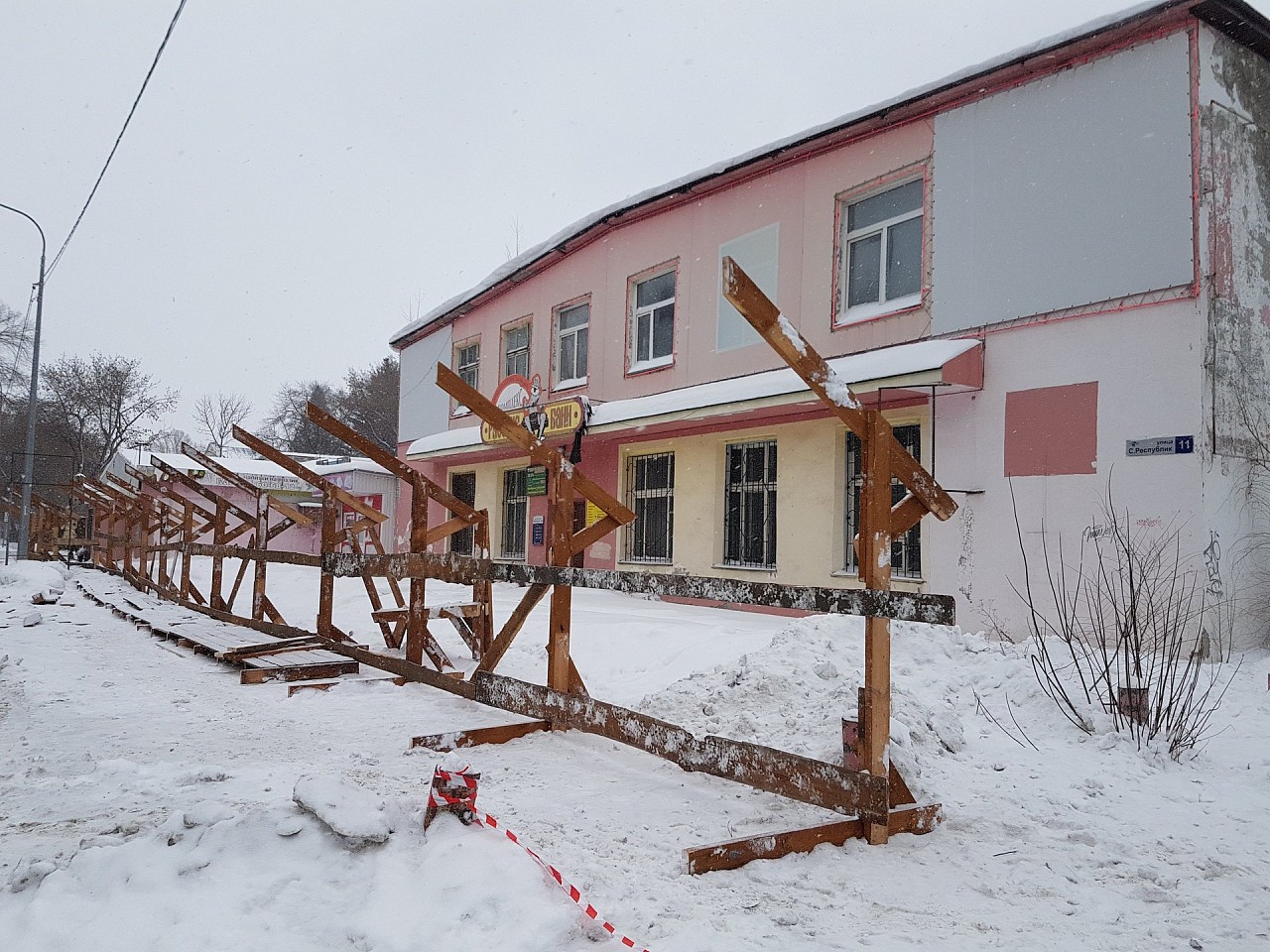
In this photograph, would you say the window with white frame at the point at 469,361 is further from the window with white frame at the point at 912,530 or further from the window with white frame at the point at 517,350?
the window with white frame at the point at 912,530

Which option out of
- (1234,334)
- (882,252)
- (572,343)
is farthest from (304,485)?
(1234,334)

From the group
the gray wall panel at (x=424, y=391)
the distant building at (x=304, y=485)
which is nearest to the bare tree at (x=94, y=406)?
the distant building at (x=304, y=485)

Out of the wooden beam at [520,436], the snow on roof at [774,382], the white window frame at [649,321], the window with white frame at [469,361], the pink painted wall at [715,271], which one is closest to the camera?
the wooden beam at [520,436]

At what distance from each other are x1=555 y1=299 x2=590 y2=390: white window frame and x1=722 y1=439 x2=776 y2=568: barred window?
4.17 meters

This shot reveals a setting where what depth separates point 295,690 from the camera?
6301 mm

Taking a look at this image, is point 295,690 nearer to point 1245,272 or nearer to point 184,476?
point 184,476

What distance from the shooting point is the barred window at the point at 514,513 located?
17.5 metres

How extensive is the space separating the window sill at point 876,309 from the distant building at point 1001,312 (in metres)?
0.04

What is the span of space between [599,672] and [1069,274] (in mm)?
5944

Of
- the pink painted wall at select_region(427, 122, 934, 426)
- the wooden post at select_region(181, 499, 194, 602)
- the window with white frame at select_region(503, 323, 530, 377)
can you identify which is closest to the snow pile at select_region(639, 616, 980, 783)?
the pink painted wall at select_region(427, 122, 934, 426)

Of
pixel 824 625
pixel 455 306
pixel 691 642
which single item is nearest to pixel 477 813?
pixel 824 625

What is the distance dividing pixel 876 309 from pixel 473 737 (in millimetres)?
7690

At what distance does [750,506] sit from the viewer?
12195 mm

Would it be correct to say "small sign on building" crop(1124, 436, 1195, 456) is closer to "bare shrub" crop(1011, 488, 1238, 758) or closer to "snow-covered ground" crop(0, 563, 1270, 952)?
"bare shrub" crop(1011, 488, 1238, 758)
